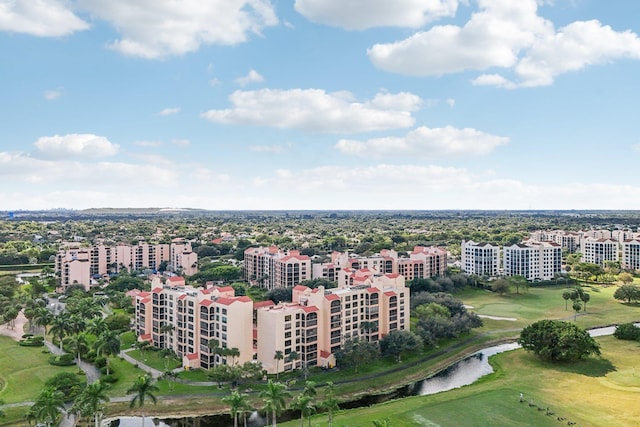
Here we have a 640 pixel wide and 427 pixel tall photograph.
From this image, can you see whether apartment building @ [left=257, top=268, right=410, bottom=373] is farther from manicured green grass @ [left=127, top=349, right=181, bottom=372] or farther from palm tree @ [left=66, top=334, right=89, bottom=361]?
palm tree @ [left=66, top=334, right=89, bottom=361]

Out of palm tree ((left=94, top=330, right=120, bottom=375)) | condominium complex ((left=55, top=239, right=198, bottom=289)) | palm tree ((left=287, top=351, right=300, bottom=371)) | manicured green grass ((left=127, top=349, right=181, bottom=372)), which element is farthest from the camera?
condominium complex ((left=55, top=239, right=198, bottom=289))

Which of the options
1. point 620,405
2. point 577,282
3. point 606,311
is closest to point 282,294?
point 620,405

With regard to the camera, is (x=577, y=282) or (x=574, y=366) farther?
(x=577, y=282)

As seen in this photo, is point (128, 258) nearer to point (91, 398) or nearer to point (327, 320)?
point (327, 320)

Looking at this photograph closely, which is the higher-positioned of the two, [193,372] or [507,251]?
[507,251]

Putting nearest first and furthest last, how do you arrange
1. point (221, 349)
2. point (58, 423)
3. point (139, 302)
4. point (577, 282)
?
point (58, 423)
point (221, 349)
point (139, 302)
point (577, 282)

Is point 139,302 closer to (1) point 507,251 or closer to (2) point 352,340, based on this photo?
(2) point 352,340

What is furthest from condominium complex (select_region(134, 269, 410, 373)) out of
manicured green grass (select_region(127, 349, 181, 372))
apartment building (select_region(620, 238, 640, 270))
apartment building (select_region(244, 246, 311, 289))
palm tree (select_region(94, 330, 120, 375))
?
apartment building (select_region(620, 238, 640, 270))
